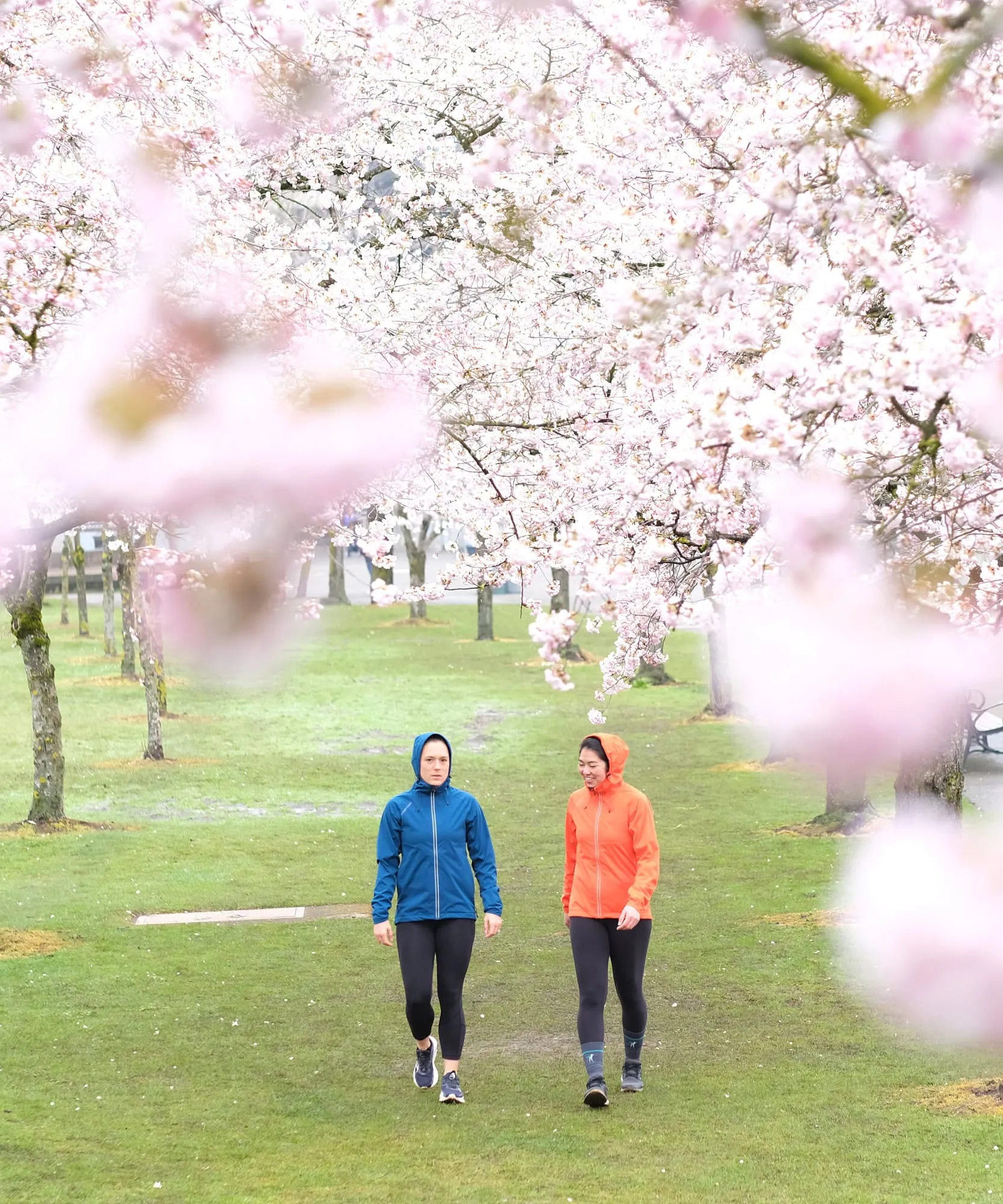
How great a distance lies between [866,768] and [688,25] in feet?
12.9

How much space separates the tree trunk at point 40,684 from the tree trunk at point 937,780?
10.1m

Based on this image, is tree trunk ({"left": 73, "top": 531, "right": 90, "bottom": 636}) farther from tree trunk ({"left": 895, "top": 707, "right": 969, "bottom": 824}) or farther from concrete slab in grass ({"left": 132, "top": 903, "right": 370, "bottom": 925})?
tree trunk ({"left": 895, "top": 707, "right": 969, "bottom": 824})

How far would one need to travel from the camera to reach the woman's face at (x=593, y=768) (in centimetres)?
833

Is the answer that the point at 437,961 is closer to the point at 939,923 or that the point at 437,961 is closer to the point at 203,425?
the point at 203,425

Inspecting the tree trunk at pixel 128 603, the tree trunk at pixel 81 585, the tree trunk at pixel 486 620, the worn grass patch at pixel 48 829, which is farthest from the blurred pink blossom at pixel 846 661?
the tree trunk at pixel 486 620

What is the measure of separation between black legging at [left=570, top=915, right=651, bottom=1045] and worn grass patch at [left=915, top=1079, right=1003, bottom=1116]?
166cm

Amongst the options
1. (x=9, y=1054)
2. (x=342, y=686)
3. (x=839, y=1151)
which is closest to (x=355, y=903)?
(x=9, y=1054)

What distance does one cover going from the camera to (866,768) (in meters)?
3.81

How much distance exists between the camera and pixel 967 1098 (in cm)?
849

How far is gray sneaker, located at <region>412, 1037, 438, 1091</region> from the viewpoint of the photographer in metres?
8.85

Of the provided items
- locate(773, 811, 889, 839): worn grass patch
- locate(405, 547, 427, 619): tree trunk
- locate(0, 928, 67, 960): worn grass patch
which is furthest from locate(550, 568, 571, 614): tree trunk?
locate(0, 928, 67, 960): worn grass patch

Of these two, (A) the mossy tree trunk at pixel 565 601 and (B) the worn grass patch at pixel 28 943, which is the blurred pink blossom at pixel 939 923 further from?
(A) the mossy tree trunk at pixel 565 601

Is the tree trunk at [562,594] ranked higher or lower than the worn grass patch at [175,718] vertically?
higher

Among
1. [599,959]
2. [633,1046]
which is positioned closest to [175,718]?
[633,1046]
